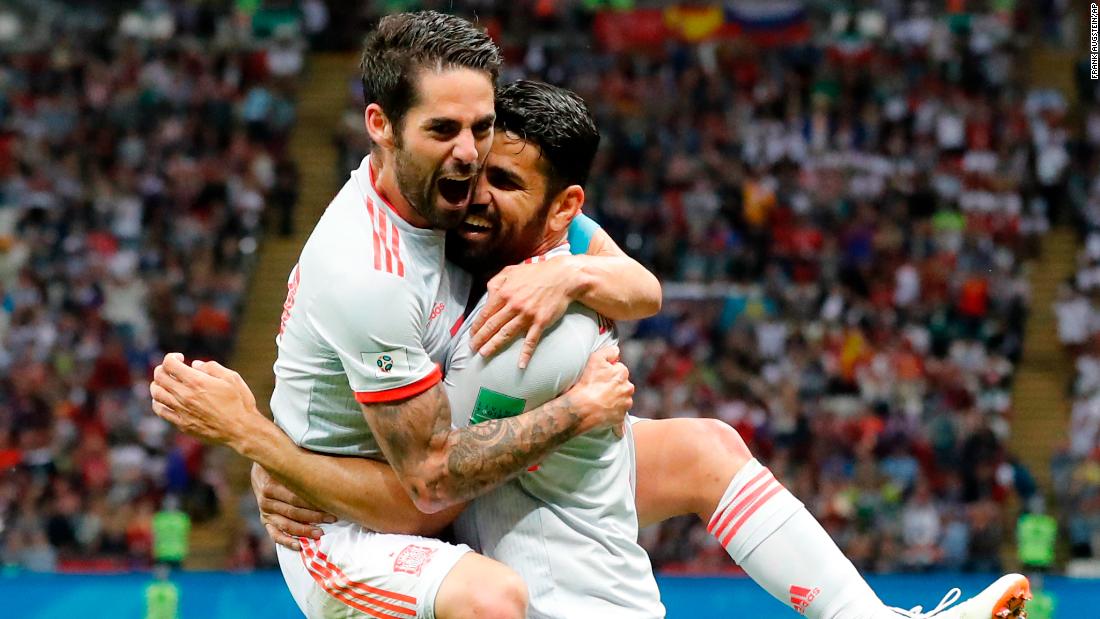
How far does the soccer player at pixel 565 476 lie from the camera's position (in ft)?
12.5

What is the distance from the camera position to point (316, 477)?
3.92 m

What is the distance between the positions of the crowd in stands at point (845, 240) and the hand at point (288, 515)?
7186 millimetres

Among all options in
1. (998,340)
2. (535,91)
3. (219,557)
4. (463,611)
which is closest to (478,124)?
(535,91)

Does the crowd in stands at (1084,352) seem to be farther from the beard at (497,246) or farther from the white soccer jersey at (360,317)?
the white soccer jersey at (360,317)

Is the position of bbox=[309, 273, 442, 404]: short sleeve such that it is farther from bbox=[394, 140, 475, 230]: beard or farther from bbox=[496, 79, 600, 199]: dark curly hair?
bbox=[496, 79, 600, 199]: dark curly hair

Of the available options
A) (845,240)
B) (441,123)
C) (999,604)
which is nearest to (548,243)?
(441,123)

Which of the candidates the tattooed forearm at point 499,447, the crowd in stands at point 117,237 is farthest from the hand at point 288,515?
the crowd in stands at point 117,237

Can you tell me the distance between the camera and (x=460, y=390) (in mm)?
3777

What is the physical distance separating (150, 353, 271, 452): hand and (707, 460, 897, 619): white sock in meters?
1.45

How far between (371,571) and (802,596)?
52.9 inches

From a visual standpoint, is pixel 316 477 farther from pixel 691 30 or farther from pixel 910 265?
pixel 691 30

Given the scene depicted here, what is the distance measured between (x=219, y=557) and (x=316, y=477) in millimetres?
8146

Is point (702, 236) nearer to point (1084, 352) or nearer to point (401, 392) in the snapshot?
point (1084, 352)

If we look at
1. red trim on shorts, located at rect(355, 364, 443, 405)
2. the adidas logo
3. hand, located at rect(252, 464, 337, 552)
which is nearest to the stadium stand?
the adidas logo
